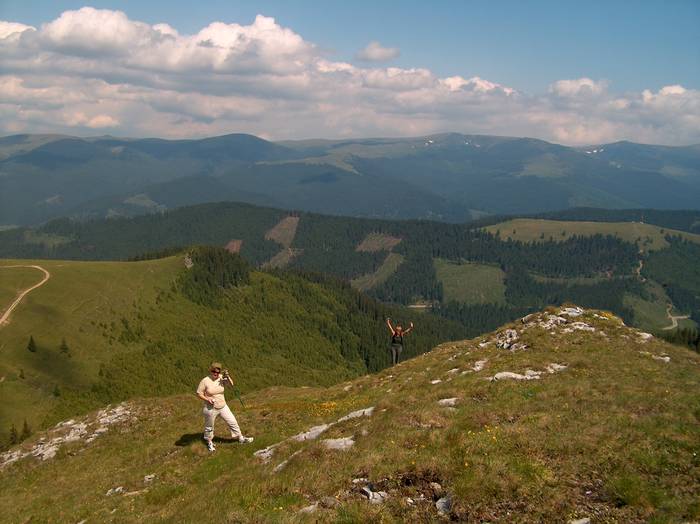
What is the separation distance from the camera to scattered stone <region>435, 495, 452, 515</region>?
1609 cm

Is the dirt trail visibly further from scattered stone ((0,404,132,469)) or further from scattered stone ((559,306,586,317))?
scattered stone ((559,306,586,317))

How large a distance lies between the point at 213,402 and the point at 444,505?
15.3 meters

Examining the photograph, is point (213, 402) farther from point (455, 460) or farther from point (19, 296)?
point (19, 296)

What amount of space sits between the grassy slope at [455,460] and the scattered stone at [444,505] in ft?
0.82

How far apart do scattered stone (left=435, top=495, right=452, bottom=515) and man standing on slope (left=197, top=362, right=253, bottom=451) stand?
48.5 ft

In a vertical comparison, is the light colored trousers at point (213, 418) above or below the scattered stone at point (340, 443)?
below

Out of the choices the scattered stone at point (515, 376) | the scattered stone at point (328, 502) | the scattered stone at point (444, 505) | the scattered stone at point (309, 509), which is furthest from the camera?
the scattered stone at point (515, 376)

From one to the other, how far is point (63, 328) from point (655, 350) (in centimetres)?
16013

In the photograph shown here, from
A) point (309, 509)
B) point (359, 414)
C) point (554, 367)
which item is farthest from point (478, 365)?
point (309, 509)

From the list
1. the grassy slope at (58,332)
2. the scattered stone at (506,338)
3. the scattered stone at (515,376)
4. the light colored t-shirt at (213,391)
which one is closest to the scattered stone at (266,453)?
the light colored t-shirt at (213,391)

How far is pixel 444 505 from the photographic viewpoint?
1638 cm

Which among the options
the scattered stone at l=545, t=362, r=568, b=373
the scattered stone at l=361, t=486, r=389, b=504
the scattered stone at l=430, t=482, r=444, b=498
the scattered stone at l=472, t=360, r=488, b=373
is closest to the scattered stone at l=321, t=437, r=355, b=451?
the scattered stone at l=361, t=486, r=389, b=504

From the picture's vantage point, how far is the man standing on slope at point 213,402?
2745cm

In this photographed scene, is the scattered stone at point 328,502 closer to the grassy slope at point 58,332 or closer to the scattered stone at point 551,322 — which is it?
the scattered stone at point 551,322
